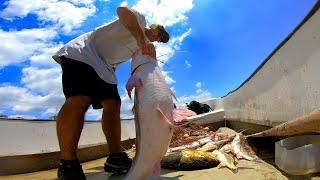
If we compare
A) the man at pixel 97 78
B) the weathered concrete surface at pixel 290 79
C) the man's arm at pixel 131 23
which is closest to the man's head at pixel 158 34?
the man at pixel 97 78

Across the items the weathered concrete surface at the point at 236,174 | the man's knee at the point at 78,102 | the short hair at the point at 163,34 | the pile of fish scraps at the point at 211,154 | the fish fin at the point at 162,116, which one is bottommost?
the weathered concrete surface at the point at 236,174

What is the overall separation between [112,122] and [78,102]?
608mm

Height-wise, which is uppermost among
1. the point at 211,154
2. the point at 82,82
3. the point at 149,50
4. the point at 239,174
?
the point at 149,50

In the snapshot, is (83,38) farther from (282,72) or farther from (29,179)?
(282,72)

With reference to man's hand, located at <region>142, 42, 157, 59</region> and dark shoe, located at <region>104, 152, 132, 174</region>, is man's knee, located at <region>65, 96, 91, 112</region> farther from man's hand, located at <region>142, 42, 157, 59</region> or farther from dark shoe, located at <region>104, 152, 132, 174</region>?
man's hand, located at <region>142, 42, 157, 59</region>

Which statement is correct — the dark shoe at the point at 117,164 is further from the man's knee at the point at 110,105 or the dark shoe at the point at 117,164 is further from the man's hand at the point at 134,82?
the man's hand at the point at 134,82

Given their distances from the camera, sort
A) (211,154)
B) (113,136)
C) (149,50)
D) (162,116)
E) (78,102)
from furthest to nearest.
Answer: (211,154), (113,136), (78,102), (149,50), (162,116)

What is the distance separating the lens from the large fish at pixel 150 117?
2803mm

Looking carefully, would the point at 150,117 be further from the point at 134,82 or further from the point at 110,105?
the point at 110,105

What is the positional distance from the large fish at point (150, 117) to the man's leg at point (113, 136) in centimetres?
136

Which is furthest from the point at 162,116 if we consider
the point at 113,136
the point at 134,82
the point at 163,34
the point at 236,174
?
the point at 113,136

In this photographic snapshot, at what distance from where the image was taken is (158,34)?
3.70 m

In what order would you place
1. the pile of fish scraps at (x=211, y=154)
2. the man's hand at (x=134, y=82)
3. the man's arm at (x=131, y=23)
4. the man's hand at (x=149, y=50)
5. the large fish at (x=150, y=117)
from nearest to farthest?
the large fish at (x=150, y=117) → the man's hand at (x=134, y=82) → the man's hand at (x=149, y=50) → the man's arm at (x=131, y=23) → the pile of fish scraps at (x=211, y=154)

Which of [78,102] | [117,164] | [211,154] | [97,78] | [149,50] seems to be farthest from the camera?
[211,154]
